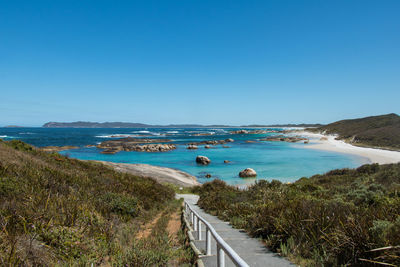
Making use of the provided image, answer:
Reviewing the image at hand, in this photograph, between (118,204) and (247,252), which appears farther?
(118,204)

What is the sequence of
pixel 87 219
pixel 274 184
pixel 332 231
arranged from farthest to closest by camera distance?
1. pixel 274 184
2. pixel 87 219
3. pixel 332 231

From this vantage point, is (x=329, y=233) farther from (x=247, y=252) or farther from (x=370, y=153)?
(x=370, y=153)

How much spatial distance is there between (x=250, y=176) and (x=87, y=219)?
26.1m

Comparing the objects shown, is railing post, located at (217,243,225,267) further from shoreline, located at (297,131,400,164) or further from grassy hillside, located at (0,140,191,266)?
shoreline, located at (297,131,400,164)

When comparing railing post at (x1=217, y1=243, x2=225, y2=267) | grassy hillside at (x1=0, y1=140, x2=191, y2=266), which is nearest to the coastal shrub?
grassy hillside at (x1=0, y1=140, x2=191, y2=266)

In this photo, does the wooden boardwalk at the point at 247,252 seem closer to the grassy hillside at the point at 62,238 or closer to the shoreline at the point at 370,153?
the grassy hillside at the point at 62,238

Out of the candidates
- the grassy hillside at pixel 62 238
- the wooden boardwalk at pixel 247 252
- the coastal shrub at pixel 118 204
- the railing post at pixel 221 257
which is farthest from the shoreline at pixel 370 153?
the railing post at pixel 221 257

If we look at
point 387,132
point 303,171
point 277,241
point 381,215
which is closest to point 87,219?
point 277,241

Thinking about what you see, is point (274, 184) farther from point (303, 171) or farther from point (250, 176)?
point (303, 171)

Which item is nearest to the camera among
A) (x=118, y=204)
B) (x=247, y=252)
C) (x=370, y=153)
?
(x=247, y=252)

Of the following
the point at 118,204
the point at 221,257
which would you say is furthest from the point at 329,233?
the point at 118,204

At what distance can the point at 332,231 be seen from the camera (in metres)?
4.62

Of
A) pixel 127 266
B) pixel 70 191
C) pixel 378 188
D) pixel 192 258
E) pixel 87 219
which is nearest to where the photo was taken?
pixel 127 266

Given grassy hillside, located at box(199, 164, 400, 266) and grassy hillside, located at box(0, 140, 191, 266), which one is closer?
grassy hillside, located at box(199, 164, 400, 266)
